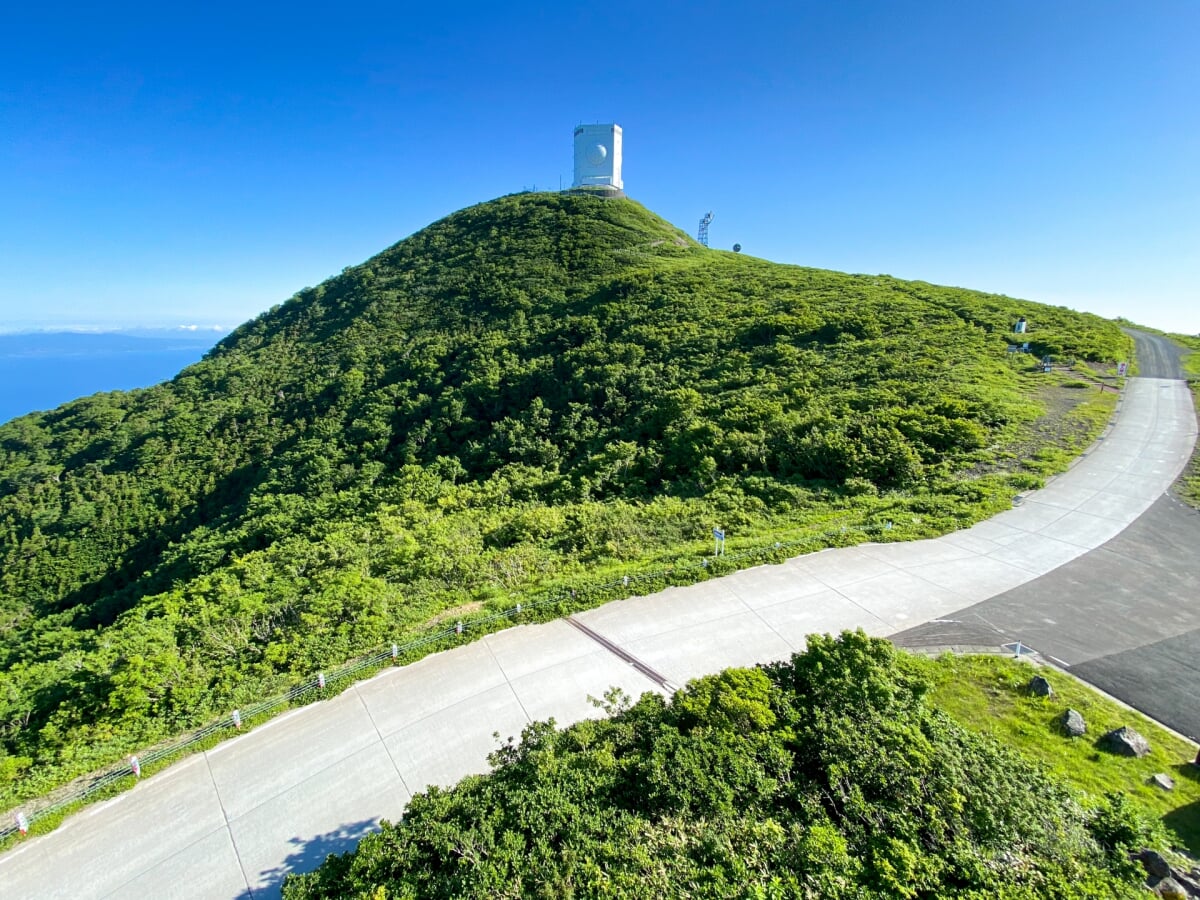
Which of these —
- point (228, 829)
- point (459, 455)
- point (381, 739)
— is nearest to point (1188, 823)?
point (381, 739)

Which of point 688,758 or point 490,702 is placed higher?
point 688,758

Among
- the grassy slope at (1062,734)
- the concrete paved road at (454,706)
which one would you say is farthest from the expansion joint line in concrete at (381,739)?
the grassy slope at (1062,734)

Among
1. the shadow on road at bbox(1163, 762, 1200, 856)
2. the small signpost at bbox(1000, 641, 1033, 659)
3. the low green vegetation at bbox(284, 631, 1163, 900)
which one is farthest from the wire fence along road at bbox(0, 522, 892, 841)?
the shadow on road at bbox(1163, 762, 1200, 856)

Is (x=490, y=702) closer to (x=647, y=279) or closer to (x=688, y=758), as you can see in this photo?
(x=688, y=758)

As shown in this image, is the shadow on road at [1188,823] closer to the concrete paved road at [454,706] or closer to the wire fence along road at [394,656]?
the concrete paved road at [454,706]

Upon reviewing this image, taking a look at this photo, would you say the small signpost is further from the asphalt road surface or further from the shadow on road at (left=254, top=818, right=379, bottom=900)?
the shadow on road at (left=254, top=818, right=379, bottom=900)

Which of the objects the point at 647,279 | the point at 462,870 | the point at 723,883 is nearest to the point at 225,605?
the point at 462,870

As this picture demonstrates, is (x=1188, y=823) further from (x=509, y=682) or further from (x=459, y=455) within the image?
(x=459, y=455)
